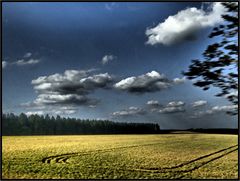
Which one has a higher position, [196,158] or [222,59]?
[222,59]

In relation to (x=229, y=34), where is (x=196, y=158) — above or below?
below

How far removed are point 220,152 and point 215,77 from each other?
5075mm

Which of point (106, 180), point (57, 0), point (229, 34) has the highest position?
point (57, 0)

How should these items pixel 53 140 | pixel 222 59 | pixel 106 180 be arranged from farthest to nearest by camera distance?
pixel 53 140 < pixel 222 59 < pixel 106 180

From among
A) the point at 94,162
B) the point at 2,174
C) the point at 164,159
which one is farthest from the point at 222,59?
the point at 2,174

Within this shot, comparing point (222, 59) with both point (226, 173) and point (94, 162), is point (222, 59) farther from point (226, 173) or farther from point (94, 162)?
point (94, 162)

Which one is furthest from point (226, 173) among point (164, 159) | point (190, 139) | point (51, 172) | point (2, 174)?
point (190, 139)

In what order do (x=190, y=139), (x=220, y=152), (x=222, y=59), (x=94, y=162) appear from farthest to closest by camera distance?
1. (x=190, y=139)
2. (x=220, y=152)
3. (x=94, y=162)
4. (x=222, y=59)

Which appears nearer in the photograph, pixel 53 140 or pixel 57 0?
pixel 57 0

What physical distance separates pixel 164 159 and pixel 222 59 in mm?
3997

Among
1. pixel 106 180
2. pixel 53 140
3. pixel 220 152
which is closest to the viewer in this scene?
pixel 106 180

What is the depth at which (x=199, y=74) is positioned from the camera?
8.87 m

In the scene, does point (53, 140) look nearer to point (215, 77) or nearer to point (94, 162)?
point (94, 162)

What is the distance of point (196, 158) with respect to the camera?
1155cm
